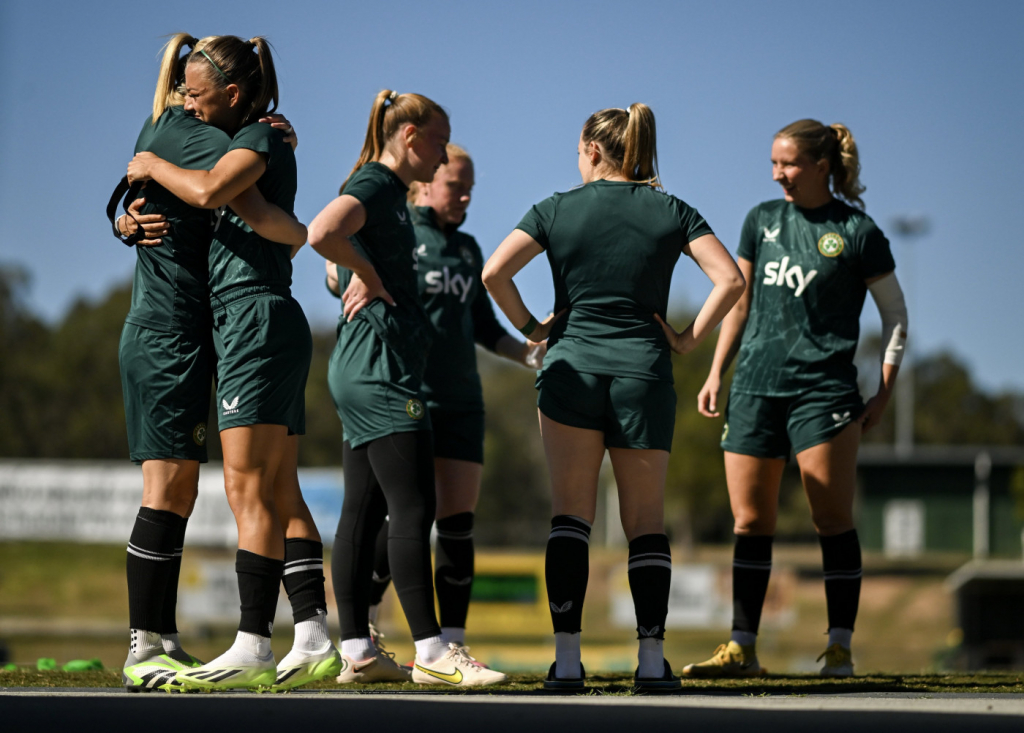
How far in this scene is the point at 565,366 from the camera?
4.15 metres

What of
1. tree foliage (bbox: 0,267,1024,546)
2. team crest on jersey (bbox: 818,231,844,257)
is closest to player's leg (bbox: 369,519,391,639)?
team crest on jersey (bbox: 818,231,844,257)

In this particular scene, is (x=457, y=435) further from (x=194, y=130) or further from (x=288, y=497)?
(x=194, y=130)

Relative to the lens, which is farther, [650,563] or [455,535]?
[455,535]

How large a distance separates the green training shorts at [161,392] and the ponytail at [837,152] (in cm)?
300

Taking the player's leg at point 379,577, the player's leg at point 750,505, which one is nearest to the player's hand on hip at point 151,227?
the player's leg at point 379,577

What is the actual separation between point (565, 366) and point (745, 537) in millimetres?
1719

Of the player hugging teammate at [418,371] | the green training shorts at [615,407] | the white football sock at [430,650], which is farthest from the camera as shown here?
the white football sock at [430,650]

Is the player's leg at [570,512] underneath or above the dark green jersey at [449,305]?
underneath

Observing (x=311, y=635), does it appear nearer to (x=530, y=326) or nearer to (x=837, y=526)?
(x=530, y=326)

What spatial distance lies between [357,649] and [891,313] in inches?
114

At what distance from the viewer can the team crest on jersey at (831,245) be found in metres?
5.18

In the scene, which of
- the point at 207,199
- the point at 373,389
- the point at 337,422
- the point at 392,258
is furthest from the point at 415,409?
the point at 337,422

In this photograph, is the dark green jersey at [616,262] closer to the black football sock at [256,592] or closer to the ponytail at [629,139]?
the ponytail at [629,139]

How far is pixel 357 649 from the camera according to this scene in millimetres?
4590
